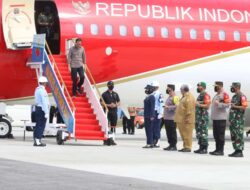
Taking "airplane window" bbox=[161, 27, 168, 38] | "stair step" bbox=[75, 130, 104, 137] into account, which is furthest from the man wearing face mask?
"airplane window" bbox=[161, 27, 168, 38]

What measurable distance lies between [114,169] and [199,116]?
583cm

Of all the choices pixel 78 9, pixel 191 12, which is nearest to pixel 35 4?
pixel 78 9

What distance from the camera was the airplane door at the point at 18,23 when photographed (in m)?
22.8

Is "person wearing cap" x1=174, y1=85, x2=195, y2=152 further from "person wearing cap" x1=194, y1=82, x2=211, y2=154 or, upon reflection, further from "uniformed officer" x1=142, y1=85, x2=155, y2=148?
"uniformed officer" x1=142, y1=85, x2=155, y2=148

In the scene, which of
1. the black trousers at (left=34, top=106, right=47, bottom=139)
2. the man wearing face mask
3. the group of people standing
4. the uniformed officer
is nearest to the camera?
the group of people standing

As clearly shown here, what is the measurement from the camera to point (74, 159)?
53.1 feet

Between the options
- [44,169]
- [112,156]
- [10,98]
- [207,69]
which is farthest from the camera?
[207,69]

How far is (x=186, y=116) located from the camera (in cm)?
1969

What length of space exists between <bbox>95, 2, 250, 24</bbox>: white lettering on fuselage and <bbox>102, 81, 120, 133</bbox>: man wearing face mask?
282 centimetres

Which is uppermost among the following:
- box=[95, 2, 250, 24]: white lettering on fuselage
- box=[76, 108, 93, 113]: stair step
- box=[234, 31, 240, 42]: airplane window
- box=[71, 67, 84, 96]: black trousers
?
box=[95, 2, 250, 24]: white lettering on fuselage

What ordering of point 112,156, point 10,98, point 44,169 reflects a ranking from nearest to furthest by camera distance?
point 44,169, point 112,156, point 10,98

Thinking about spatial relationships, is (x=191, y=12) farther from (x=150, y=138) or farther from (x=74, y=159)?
(x=74, y=159)

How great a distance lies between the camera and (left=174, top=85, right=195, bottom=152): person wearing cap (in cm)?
1967

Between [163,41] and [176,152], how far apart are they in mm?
6171
